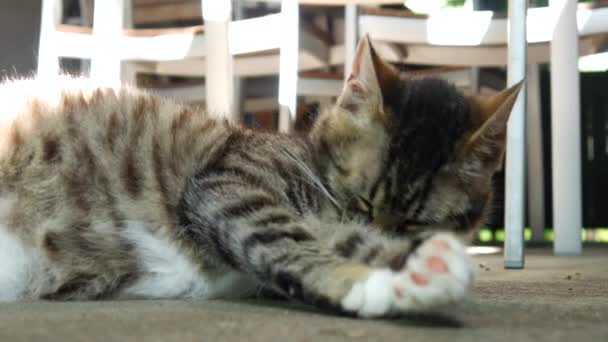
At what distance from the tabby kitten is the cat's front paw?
0.07 metres

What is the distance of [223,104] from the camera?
7.97 feet

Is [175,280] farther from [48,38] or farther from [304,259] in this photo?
[48,38]

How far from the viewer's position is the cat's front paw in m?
0.93

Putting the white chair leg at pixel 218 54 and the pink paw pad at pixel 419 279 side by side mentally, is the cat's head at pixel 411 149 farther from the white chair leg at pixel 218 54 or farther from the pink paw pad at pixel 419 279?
the white chair leg at pixel 218 54

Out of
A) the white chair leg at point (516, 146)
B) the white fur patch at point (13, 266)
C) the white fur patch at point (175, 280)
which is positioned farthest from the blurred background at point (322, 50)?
the white fur patch at point (13, 266)

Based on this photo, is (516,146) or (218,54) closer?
(516,146)

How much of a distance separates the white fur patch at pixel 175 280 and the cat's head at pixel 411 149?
0.24 m

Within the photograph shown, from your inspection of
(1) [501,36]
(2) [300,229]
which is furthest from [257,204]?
(1) [501,36]

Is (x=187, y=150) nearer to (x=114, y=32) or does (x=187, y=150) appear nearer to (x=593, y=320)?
(x=593, y=320)

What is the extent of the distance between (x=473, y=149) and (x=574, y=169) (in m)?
1.43

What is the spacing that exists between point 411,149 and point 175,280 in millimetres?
444

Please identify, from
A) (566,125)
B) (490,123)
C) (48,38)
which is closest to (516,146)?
(566,125)

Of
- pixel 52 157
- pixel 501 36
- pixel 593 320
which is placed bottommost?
pixel 593 320

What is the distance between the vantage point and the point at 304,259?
41.6 inches
